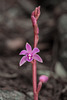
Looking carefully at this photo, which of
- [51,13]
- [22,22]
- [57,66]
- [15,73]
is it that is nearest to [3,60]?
[15,73]

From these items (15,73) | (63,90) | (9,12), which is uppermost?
(9,12)

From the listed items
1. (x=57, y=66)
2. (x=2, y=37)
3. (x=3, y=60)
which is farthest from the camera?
(x=2, y=37)

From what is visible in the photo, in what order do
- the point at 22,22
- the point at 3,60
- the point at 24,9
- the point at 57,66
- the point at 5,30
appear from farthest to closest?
the point at 24,9, the point at 22,22, the point at 5,30, the point at 3,60, the point at 57,66

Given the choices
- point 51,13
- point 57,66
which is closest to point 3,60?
point 57,66

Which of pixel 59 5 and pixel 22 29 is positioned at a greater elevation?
pixel 59 5

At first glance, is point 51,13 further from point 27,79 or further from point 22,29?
point 27,79

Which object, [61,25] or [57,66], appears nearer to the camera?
[57,66]

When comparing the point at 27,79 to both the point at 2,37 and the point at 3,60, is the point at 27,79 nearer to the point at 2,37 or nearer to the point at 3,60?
the point at 3,60
